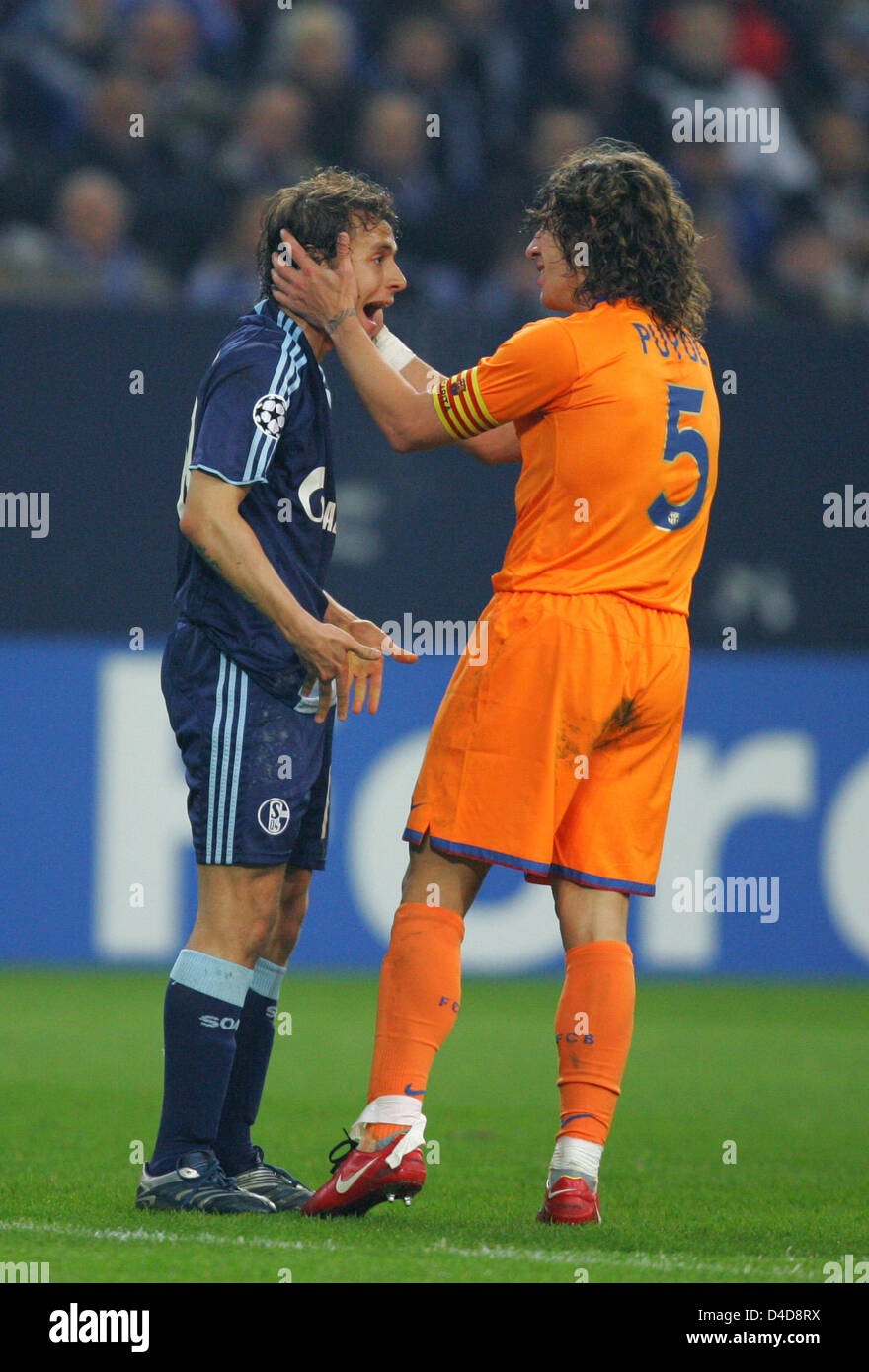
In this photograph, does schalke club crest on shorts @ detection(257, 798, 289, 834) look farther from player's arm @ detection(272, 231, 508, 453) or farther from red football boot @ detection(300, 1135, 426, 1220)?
player's arm @ detection(272, 231, 508, 453)

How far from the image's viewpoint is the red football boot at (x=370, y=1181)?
11.5ft

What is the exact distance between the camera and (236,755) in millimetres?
3689

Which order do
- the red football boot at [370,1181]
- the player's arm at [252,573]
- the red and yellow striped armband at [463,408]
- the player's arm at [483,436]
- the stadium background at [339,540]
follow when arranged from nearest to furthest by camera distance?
the red football boot at [370,1181] → the player's arm at [252,573] → the red and yellow striped armband at [463,408] → the player's arm at [483,436] → the stadium background at [339,540]

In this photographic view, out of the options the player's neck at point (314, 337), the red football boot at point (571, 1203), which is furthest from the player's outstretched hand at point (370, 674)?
the red football boot at point (571, 1203)

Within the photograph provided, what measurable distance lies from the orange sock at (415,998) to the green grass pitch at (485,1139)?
0.27 metres

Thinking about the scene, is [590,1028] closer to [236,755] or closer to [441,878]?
[441,878]

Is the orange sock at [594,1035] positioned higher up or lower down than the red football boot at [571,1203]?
higher up

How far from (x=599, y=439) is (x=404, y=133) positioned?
5584mm

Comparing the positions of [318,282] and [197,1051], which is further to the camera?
[318,282]

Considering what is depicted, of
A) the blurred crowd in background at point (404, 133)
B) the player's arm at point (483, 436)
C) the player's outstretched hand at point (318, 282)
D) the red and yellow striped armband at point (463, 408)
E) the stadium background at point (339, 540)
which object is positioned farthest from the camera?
the blurred crowd in background at point (404, 133)

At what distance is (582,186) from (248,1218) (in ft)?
6.71

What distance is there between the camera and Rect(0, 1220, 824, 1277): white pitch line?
3.10m
